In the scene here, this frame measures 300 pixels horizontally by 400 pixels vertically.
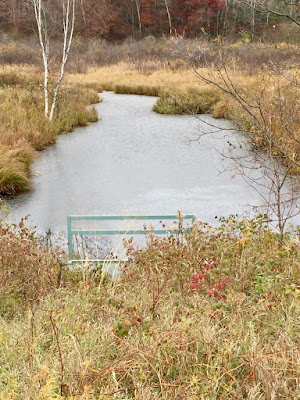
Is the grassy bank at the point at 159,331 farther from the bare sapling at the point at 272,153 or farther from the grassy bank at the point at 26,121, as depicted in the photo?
the grassy bank at the point at 26,121

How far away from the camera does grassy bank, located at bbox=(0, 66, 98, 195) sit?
8.83 meters

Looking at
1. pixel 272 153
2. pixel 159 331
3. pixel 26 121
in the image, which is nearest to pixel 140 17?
pixel 26 121

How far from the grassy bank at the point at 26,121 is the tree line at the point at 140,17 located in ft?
67.5

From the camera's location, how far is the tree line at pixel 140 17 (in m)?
36.6

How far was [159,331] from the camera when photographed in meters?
2.99

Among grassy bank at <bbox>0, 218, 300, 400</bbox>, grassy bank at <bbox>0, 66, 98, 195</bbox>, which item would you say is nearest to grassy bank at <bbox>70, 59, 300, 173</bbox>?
grassy bank at <bbox>0, 66, 98, 195</bbox>

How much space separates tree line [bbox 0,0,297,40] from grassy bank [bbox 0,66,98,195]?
2057 cm

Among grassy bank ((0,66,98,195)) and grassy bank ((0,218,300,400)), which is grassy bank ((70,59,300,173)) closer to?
grassy bank ((0,66,98,195))

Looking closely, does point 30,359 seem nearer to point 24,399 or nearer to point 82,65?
point 24,399

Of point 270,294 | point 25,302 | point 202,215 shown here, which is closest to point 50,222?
point 202,215

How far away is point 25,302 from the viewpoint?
3748 mm

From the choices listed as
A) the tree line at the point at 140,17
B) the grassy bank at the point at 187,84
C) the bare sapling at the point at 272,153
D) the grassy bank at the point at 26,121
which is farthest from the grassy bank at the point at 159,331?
the tree line at the point at 140,17

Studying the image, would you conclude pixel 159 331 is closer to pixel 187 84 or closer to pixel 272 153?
pixel 272 153

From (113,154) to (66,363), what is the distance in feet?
29.9
